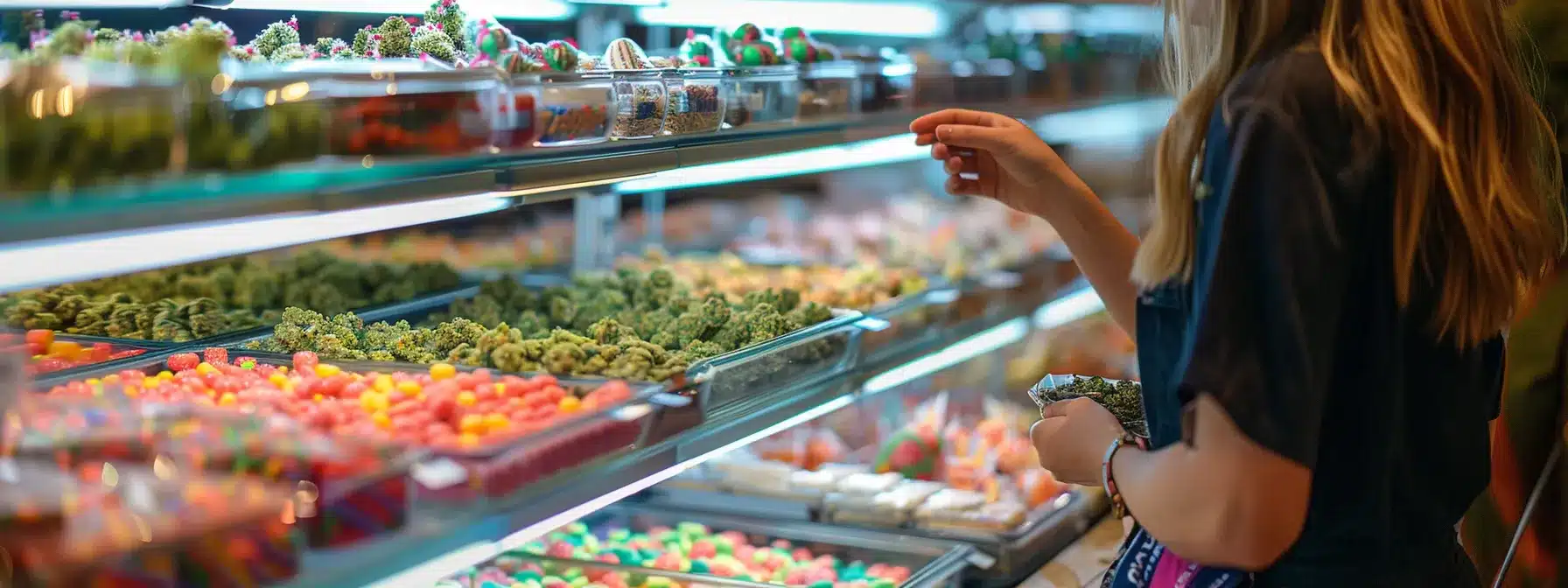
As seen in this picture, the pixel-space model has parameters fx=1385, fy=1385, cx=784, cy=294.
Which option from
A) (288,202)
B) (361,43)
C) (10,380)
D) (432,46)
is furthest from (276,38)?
(10,380)

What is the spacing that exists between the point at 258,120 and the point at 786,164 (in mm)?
1592

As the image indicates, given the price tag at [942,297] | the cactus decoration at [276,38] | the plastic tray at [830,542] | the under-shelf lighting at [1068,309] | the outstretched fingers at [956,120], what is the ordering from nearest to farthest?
1. the cactus decoration at [276,38]
2. the outstretched fingers at [956,120]
3. the plastic tray at [830,542]
4. the price tag at [942,297]
5. the under-shelf lighting at [1068,309]

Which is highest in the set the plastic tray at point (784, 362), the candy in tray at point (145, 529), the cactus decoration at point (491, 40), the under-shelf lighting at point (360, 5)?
the under-shelf lighting at point (360, 5)

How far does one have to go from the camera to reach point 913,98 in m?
3.30

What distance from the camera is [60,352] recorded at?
225 centimetres

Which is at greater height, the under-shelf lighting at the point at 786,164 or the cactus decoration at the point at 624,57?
the cactus decoration at the point at 624,57

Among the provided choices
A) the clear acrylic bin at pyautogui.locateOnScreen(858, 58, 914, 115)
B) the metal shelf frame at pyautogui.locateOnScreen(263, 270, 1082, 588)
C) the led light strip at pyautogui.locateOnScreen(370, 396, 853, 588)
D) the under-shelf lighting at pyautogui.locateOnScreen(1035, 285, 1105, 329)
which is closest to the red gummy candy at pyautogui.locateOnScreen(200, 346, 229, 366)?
the metal shelf frame at pyautogui.locateOnScreen(263, 270, 1082, 588)

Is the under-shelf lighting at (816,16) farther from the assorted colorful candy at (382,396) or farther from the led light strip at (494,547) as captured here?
the led light strip at (494,547)

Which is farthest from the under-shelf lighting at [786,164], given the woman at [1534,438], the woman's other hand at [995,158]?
the woman at [1534,438]

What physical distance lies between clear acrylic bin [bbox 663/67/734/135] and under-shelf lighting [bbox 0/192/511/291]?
0.52 m

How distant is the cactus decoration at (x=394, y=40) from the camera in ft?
7.11

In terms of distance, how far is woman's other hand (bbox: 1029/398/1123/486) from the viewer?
71.4 inches

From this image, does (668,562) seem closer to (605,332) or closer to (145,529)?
(605,332)

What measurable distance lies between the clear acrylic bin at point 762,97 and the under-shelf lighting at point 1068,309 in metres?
1.53
